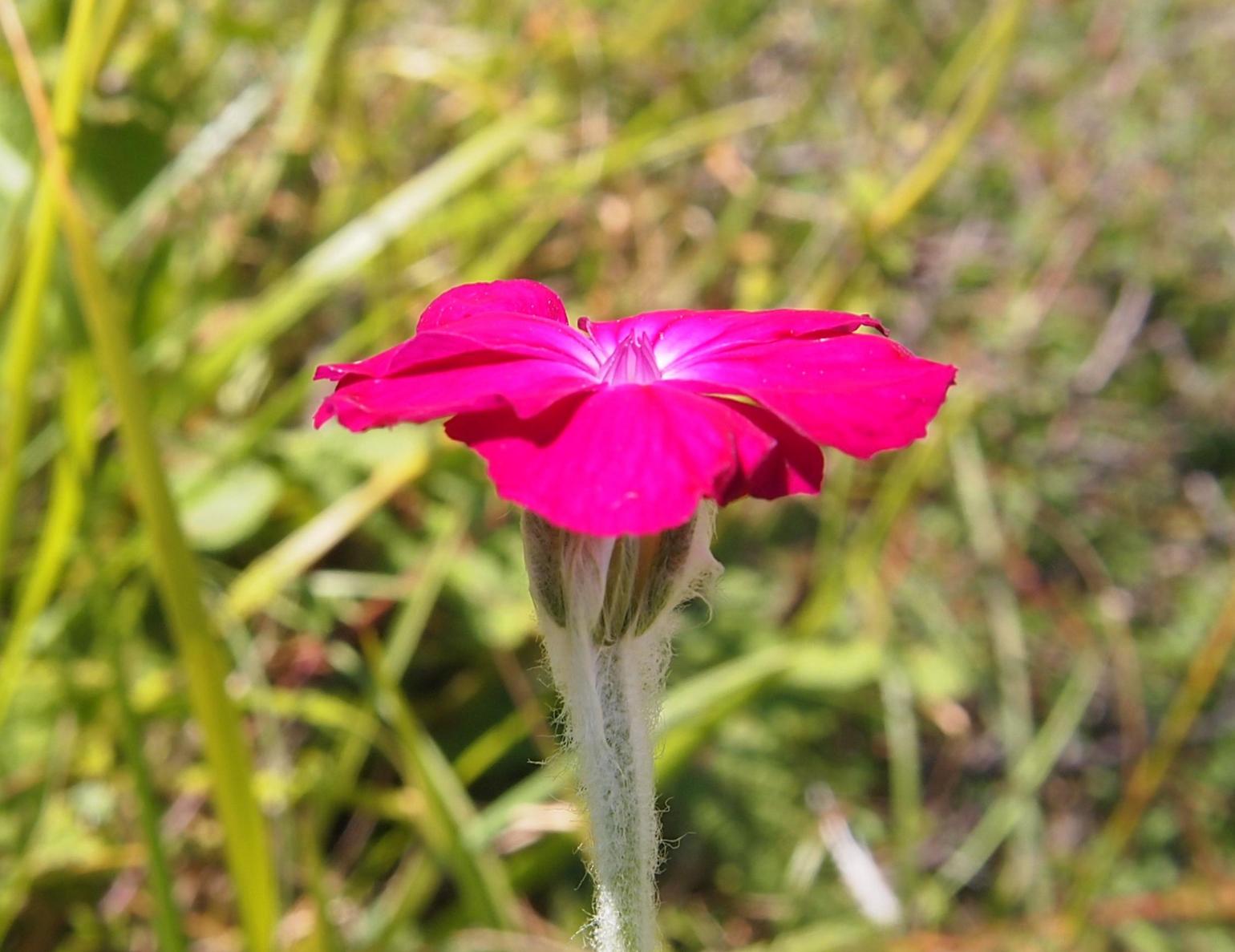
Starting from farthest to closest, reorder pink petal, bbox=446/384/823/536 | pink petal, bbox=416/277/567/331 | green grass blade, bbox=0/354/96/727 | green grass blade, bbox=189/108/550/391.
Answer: green grass blade, bbox=189/108/550/391 < green grass blade, bbox=0/354/96/727 < pink petal, bbox=416/277/567/331 < pink petal, bbox=446/384/823/536

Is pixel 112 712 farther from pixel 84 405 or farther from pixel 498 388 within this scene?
pixel 498 388

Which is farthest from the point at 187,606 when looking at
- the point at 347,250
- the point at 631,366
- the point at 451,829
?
the point at 347,250

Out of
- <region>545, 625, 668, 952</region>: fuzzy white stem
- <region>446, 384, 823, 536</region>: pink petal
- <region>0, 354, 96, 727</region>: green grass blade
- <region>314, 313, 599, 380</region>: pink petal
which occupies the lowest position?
<region>545, 625, 668, 952</region>: fuzzy white stem

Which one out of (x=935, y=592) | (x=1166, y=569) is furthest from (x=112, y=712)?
(x=1166, y=569)

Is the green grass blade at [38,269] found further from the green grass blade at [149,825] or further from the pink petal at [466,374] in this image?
the pink petal at [466,374]

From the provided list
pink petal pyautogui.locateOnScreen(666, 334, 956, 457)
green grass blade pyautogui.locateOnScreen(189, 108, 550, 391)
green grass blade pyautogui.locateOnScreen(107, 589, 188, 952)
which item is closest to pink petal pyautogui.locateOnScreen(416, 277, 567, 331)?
pink petal pyautogui.locateOnScreen(666, 334, 956, 457)

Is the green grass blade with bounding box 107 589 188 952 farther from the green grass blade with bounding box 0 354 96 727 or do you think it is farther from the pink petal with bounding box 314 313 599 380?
the pink petal with bounding box 314 313 599 380

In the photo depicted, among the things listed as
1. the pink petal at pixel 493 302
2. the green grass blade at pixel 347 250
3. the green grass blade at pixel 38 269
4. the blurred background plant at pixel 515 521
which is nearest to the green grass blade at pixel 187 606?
the blurred background plant at pixel 515 521
